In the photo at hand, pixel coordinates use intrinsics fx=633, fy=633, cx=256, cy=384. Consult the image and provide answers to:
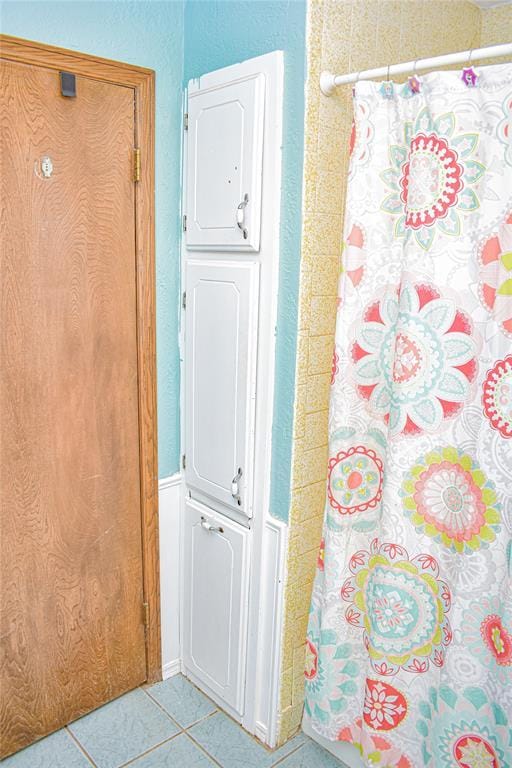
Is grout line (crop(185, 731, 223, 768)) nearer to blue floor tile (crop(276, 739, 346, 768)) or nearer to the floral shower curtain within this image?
blue floor tile (crop(276, 739, 346, 768))

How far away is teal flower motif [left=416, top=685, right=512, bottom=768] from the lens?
152cm

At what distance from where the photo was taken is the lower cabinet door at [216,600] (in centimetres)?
202

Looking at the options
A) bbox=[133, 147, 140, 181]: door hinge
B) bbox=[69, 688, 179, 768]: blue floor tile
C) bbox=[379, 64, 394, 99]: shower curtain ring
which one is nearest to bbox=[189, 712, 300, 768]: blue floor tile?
bbox=[69, 688, 179, 768]: blue floor tile

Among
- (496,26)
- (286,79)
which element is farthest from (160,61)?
(496,26)

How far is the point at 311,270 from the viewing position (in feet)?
5.72

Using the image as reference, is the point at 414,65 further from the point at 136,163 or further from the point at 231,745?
the point at 231,745

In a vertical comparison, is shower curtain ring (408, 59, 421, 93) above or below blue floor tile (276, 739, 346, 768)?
above

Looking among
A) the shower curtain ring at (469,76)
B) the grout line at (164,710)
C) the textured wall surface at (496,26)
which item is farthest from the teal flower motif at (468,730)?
the textured wall surface at (496,26)

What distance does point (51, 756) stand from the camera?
6.44ft

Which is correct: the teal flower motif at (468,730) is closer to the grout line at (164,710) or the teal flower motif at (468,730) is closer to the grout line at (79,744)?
the grout line at (164,710)

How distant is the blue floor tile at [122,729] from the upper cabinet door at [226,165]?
61.5 inches

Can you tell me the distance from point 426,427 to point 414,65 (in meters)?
0.85

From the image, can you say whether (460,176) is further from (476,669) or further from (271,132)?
(476,669)

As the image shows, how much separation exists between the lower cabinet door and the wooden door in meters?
0.20
